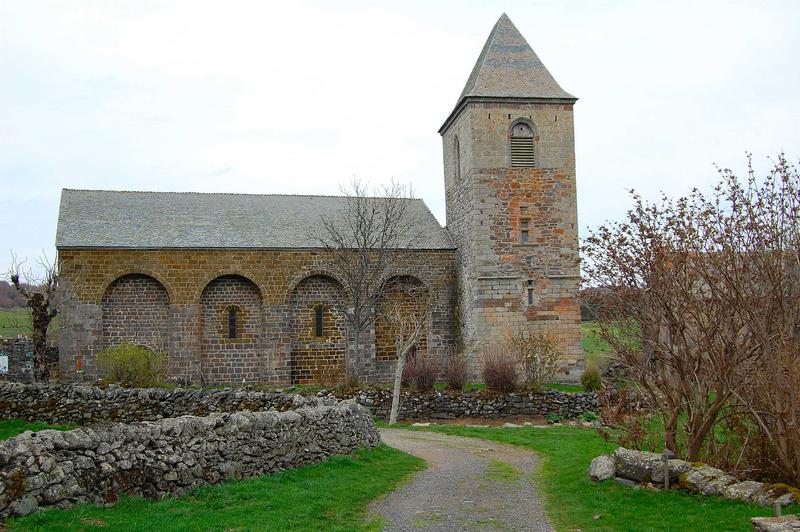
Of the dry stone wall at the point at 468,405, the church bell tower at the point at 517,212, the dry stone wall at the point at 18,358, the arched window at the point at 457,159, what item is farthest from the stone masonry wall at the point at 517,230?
the dry stone wall at the point at 18,358

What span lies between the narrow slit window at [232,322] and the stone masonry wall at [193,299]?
68cm

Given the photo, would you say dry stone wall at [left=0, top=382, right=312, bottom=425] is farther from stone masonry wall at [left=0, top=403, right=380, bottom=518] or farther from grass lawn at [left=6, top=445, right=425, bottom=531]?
grass lawn at [left=6, top=445, right=425, bottom=531]

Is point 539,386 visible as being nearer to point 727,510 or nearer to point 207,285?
point 207,285

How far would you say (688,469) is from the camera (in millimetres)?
11008

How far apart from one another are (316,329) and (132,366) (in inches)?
314

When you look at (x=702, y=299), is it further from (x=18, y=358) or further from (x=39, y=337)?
(x=18, y=358)

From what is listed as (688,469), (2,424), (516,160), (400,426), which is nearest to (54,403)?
(2,424)

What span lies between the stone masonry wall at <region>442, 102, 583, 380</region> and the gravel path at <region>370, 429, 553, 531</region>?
1205 cm

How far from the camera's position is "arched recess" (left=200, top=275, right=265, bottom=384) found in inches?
1173

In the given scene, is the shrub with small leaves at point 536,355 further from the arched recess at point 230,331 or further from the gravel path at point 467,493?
the arched recess at point 230,331

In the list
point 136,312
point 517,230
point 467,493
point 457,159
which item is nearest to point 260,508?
point 467,493

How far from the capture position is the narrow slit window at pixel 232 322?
1186 inches

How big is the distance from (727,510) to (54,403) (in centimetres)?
1592

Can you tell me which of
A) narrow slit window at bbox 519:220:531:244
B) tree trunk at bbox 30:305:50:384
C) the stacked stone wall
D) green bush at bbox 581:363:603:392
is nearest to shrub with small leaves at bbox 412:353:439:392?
green bush at bbox 581:363:603:392
